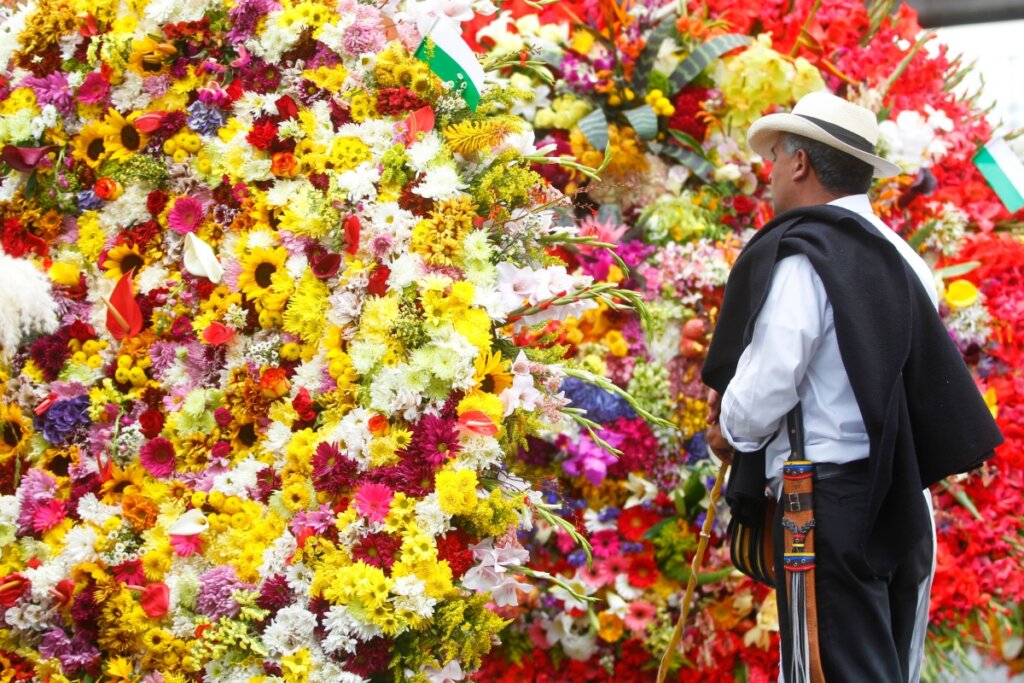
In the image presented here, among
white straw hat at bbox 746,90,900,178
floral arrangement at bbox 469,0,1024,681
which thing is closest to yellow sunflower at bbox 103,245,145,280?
floral arrangement at bbox 469,0,1024,681

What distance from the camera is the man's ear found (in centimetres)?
255

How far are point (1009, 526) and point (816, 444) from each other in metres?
1.41

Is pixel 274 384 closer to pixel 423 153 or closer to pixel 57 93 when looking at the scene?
pixel 423 153

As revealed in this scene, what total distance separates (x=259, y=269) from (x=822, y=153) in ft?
4.98

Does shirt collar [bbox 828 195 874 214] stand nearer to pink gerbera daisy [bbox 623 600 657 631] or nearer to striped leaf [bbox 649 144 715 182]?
striped leaf [bbox 649 144 715 182]

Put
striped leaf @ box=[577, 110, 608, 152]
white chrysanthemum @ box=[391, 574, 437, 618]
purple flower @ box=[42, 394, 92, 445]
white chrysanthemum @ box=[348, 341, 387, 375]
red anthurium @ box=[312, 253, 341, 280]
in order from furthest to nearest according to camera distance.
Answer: striped leaf @ box=[577, 110, 608, 152] → purple flower @ box=[42, 394, 92, 445] → red anthurium @ box=[312, 253, 341, 280] → white chrysanthemum @ box=[348, 341, 387, 375] → white chrysanthemum @ box=[391, 574, 437, 618]

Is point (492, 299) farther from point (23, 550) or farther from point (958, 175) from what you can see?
point (958, 175)

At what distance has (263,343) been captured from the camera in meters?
2.44

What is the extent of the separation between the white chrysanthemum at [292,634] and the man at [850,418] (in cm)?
109

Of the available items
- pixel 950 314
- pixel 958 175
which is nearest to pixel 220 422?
pixel 950 314

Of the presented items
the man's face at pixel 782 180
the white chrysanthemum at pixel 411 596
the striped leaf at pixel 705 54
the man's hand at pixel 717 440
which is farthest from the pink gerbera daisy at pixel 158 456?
the striped leaf at pixel 705 54

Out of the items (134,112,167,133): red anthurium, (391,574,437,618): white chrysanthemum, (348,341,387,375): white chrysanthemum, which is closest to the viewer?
(391,574,437,618): white chrysanthemum

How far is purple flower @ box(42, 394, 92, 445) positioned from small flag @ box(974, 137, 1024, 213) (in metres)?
3.05

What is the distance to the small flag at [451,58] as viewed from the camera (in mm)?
2471
